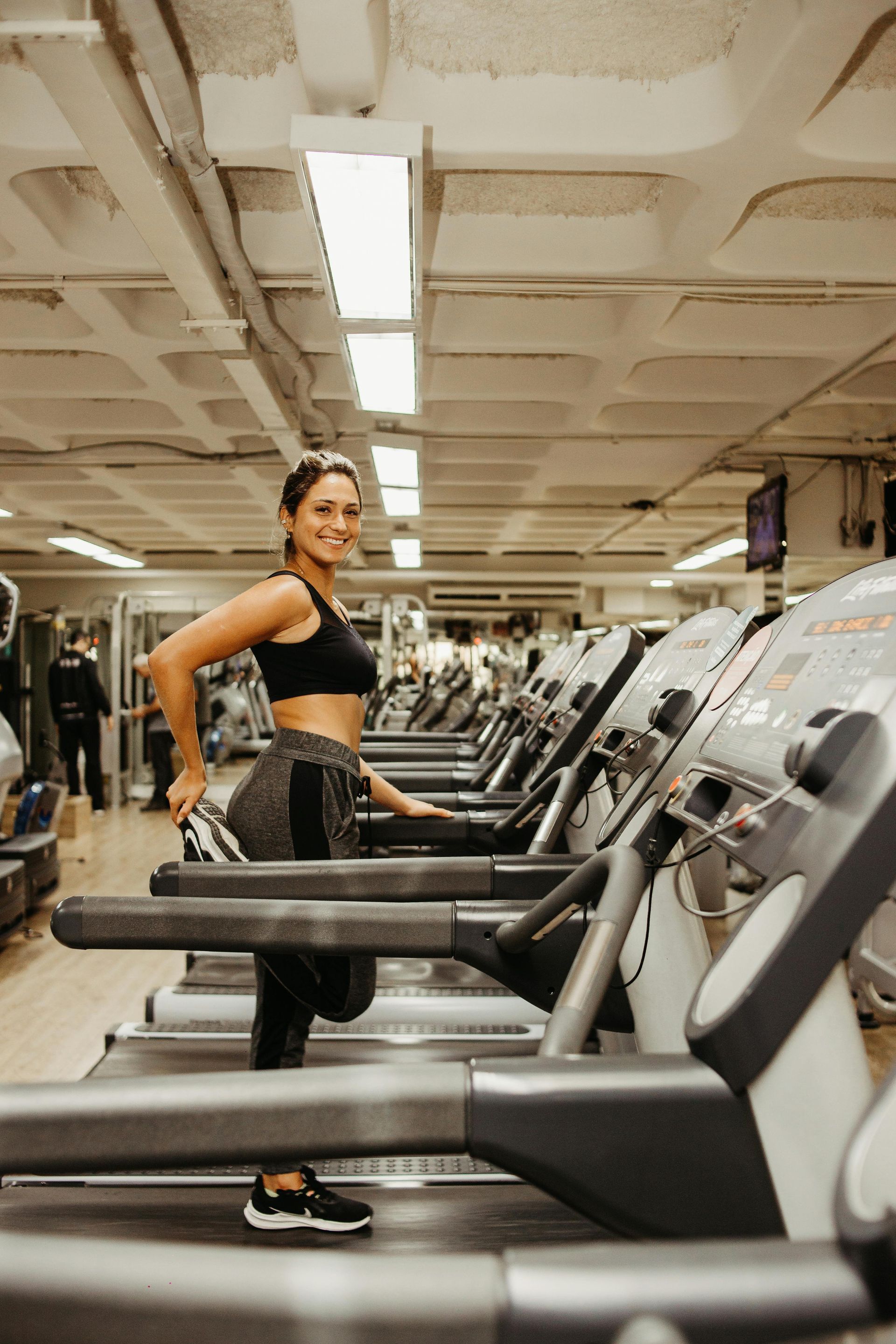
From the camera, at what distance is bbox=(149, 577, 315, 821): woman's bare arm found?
1.62 meters

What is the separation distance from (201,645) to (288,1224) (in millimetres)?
1051

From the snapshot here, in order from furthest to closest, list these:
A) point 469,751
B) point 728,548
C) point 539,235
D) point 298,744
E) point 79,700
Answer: point 728,548
point 79,700
point 469,751
point 539,235
point 298,744

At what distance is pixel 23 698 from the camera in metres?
9.24

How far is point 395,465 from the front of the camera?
220 inches

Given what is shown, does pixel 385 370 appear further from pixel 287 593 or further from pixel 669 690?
pixel 669 690

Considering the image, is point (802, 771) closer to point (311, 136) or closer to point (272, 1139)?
point (272, 1139)

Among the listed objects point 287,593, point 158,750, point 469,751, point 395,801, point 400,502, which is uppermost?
point 400,502

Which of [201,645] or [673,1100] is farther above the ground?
[201,645]

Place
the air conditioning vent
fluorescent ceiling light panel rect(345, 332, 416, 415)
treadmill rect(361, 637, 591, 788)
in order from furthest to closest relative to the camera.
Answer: the air conditioning vent → fluorescent ceiling light panel rect(345, 332, 416, 415) → treadmill rect(361, 637, 591, 788)

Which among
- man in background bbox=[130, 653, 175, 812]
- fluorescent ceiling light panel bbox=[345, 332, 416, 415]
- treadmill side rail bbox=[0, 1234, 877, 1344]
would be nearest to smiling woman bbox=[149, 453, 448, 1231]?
treadmill side rail bbox=[0, 1234, 877, 1344]

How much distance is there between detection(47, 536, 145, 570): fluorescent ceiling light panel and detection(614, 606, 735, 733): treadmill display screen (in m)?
8.64

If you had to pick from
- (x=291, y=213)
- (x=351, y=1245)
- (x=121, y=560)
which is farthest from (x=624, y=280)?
(x=121, y=560)

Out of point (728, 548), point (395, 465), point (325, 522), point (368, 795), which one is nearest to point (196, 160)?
point (325, 522)

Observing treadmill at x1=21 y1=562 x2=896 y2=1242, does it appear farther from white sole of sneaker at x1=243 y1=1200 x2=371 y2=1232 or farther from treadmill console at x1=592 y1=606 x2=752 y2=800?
white sole of sneaker at x1=243 y1=1200 x2=371 y2=1232
